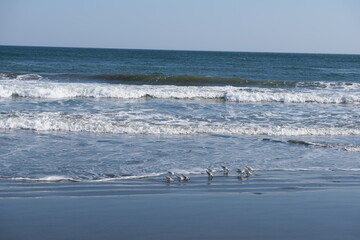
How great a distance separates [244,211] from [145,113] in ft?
30.4

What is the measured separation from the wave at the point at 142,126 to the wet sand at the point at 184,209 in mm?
4619

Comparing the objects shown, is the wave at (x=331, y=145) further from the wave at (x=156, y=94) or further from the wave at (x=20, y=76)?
the wave at (x=20, y=76)

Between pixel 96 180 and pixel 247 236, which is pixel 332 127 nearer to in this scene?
pixel 96 180

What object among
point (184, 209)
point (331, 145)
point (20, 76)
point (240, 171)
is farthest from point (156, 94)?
point (184, 209)

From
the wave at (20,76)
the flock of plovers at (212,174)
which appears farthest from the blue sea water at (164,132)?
the wave at (20,76)

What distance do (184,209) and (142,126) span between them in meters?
6.58

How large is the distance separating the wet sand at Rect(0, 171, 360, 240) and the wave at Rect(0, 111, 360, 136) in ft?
15.2

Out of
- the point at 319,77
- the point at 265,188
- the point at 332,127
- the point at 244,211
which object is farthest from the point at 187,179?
the point at 319,77

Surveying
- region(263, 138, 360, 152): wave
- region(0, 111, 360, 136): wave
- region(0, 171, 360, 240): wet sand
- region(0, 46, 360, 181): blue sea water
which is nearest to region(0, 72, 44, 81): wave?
region(0, 46, 360, 181): blue sea water

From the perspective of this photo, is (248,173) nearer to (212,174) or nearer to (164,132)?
(212,174)

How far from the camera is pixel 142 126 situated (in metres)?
11.8

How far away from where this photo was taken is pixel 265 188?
21.7 ft

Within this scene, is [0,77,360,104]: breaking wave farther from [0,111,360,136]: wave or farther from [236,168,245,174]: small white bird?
[236,168,245,174]: small white bird

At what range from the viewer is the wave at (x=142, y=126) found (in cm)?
1162
